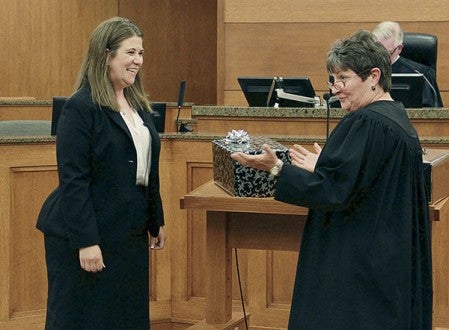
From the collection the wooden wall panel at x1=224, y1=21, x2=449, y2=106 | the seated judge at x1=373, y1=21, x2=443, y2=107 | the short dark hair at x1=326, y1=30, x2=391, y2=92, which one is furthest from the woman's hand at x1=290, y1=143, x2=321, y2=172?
the wooden wall panel at x1=224, y1=21, x2=449, y2=106

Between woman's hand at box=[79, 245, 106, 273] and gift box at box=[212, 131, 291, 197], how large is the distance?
50cm

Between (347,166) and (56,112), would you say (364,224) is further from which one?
(56,112)

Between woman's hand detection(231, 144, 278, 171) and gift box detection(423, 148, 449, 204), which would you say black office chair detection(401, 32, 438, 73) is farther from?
woman's hand detection(231, 144, 278, 171)

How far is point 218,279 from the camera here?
12.5ft

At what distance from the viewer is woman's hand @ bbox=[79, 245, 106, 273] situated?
3.24 m

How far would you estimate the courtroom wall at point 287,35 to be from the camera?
8.70 meters

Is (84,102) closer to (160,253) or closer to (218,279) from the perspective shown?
(218,279)

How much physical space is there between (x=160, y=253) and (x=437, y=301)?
4.28ft

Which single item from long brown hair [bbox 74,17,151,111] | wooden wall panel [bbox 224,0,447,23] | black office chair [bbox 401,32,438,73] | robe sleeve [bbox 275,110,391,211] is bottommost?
robe sleeve [bbox 275,110,391,211]

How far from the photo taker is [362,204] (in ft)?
9.15

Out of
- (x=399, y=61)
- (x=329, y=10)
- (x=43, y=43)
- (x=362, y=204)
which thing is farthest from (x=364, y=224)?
(x=43, y=43)

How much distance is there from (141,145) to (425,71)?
3536 mm

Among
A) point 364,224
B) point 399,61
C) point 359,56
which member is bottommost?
point 364,224

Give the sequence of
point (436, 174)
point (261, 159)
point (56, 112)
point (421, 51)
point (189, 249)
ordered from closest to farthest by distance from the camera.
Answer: point (261, 159), point (436, 174), point (189, 249), point (56, 112), point (421, 51)
